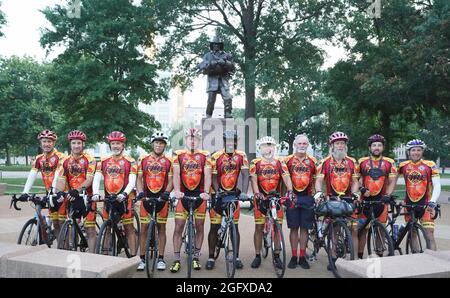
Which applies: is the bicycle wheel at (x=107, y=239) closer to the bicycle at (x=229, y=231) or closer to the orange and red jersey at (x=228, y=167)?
the bicycle at (x=229, y=231)

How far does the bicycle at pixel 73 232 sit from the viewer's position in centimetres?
621

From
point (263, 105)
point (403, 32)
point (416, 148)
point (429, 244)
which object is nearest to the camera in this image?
point (429, 244)

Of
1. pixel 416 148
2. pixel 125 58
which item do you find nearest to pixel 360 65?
pixel 125 58

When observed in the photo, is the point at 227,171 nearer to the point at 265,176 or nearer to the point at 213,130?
the point at 265,176

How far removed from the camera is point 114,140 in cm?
666

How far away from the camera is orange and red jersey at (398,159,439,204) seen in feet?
22.0

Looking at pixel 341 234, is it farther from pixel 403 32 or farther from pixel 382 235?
pixel 403 32

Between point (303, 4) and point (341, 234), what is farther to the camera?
point (303, 4)

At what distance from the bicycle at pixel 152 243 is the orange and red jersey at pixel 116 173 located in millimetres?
425

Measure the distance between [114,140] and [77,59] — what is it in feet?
64.8

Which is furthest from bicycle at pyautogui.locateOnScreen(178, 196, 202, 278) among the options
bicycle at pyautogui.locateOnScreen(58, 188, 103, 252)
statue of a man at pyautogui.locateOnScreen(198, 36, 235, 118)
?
statue of a man at pyautogui.locateOnScreen(198, 36, 235, 118)

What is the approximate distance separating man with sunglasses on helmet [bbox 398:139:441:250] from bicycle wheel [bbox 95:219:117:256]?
4.21m

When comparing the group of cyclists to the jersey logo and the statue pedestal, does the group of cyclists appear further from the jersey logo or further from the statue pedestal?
the statue pedestal

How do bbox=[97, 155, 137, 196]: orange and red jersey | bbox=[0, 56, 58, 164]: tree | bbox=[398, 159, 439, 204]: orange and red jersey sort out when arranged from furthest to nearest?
bbox=[0, 56, 58, 164]: tree, bbox=[398, 159, 439, 204]: orange and red jersey, bbox=[97, 155, 137, 196]: orange and red jersey
